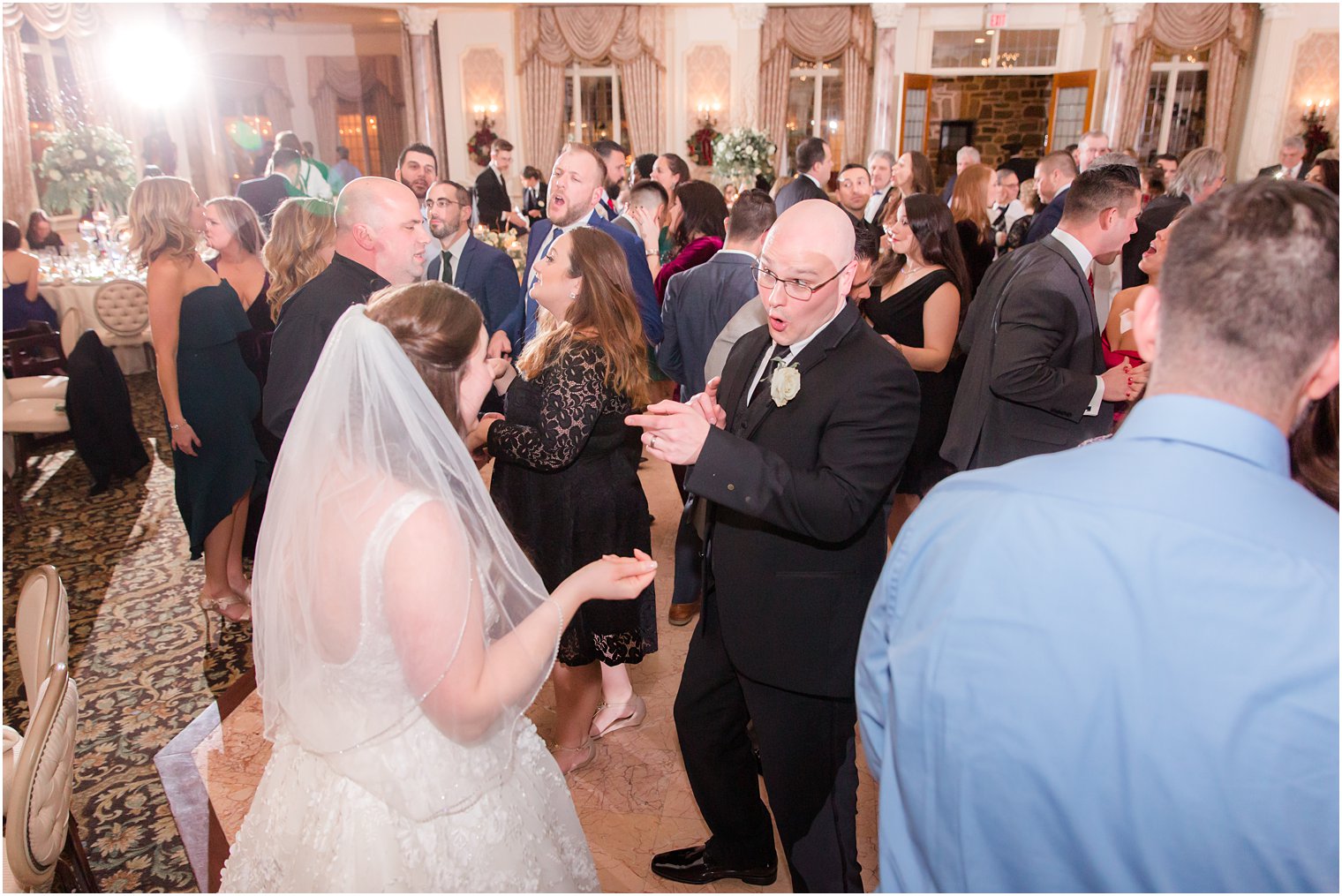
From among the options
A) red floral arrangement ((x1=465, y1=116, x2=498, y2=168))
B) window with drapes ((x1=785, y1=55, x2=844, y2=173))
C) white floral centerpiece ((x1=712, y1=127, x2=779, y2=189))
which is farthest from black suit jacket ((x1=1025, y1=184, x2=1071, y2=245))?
red floral arrangement ((x1=465, y1=116, x2=498, y2=168))

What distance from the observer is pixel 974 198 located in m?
4.63

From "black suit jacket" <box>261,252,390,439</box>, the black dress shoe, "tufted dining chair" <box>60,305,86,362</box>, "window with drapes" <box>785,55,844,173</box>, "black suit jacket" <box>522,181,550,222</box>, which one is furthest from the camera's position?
"window with drapes" <box>785,55,844,173</box>

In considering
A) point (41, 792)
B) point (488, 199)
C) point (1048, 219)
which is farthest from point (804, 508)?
point (488, 199)

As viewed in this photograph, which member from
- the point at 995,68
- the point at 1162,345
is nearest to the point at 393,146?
the point at 995,68

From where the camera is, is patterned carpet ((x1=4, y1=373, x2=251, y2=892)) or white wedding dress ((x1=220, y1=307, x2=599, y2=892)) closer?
white wedding dress ((x1=220, y1=307, x2=599, y2=892))

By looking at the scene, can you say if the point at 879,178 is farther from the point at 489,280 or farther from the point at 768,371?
the point at 768,371

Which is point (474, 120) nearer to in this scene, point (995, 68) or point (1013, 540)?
point (995, 68)

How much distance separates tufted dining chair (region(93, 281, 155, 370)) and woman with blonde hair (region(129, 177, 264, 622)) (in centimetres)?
336

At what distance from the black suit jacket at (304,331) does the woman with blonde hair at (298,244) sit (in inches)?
22.8

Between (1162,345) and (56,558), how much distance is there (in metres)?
4.74

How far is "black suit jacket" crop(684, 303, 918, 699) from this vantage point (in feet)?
5.35

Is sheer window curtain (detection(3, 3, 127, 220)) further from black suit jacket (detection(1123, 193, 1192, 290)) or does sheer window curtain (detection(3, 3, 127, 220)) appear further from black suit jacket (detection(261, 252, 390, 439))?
black suit jacket (detection(1123, 193, 1192, 290))

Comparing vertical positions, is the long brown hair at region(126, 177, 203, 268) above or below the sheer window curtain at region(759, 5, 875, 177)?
below

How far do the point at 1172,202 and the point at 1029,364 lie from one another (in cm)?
283
